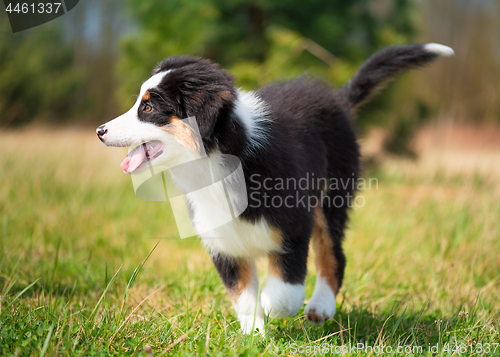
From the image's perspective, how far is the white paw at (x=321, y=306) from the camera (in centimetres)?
256

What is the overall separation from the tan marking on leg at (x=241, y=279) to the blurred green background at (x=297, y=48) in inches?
83.2

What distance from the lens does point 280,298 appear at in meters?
2.34

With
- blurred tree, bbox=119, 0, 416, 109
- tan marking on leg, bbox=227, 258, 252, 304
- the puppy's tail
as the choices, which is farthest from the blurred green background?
tan marking on leg, bbox=227, 258, 252, 304

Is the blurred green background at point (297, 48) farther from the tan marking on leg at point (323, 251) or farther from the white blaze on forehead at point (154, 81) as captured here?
the white blaze on forehead at point (154, 81)

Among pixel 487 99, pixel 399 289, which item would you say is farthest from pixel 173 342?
pixel 487 99

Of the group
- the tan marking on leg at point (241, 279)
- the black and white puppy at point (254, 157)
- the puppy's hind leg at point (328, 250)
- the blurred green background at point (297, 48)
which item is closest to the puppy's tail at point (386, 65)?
the black and white puppy at point (254, 157)

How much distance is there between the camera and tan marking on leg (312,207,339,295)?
115 inches

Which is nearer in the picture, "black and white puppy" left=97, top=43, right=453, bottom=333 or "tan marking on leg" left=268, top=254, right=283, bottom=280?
"black and white puppy" left=97, top=43, right=453, bottom=333

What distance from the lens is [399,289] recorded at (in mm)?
3336

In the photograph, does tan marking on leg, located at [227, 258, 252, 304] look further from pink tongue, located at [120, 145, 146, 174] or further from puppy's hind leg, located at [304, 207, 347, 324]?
pink tongue, located at [120, 145, 146, 174]

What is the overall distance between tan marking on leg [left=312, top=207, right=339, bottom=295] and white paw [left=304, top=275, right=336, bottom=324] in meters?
0.11

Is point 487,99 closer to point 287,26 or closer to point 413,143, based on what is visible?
point 413,143

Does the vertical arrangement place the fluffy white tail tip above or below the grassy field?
above

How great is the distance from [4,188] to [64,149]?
3073mm
